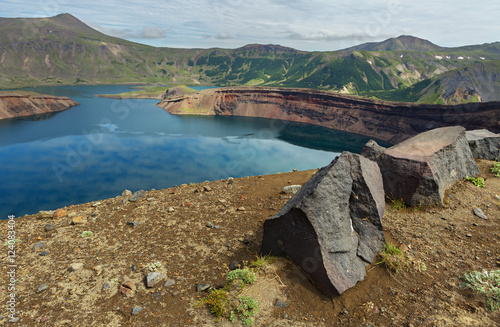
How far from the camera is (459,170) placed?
1259cm

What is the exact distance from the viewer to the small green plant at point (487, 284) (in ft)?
18.7

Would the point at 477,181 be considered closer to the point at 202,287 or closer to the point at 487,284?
the point at 487,284

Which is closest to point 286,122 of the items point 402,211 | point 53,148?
point 53,148

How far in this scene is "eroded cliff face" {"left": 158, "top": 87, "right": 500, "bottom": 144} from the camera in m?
74.6

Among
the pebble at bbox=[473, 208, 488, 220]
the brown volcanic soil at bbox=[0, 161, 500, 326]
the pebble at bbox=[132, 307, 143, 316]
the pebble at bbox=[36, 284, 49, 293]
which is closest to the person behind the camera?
the brown volcanic soil at bbox=[0, 161, 500, 326]

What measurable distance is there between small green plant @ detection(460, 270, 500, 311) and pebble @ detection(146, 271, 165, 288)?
28.3 feet

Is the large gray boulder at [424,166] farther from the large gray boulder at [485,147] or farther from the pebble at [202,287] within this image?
the pebble at [202,287]

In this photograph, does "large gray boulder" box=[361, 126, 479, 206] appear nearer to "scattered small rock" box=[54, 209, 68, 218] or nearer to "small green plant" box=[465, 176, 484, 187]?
"small green plant" box=[465, 176, 484, 187]

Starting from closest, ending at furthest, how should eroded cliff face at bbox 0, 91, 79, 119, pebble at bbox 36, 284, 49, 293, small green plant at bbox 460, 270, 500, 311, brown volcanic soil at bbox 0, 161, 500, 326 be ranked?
small green plant at bbox 460, 270, 500, 311 < brown volcanic soil at bbox 0, 161, 500, 326 < pebble at bbox 36, 284, 49, 293 < eroded cliff face at bbox 0, 91, 79, 119

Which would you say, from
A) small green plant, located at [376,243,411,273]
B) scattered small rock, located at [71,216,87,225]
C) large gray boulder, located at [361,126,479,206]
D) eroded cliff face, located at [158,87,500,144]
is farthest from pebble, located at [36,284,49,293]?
eroded cliff face, located at [158,87,500,144]

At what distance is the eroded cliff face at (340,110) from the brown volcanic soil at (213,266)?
3124 inches

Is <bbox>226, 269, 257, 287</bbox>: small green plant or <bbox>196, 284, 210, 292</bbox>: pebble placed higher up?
<bbox>226, 269, 257, 287</bbox>: small green plant

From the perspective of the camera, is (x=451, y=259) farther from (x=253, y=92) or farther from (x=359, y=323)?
(x=253, y=92)

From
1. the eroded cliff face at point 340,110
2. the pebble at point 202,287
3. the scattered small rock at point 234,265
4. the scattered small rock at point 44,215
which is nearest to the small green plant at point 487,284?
the scattered small rock at point 234,265
